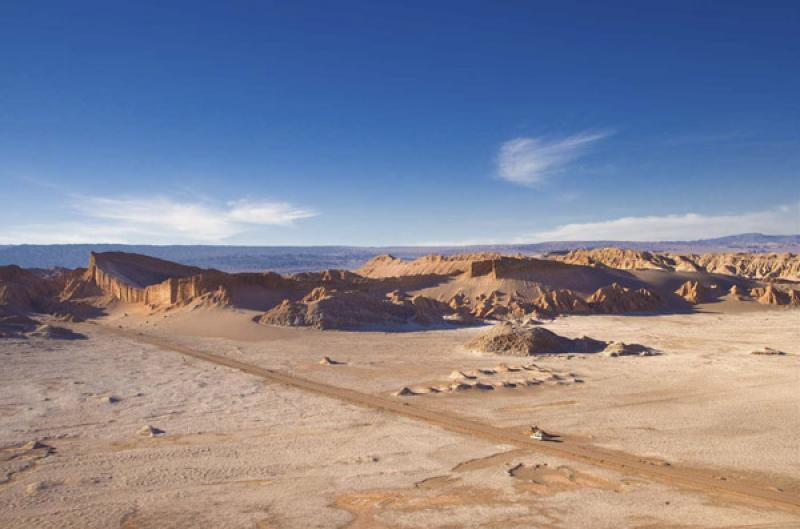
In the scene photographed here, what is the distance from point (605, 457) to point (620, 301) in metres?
27.6

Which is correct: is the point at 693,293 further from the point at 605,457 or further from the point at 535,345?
the point at 605,457

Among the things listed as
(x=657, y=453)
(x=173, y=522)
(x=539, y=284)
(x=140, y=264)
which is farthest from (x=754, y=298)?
(x=140, y=264)

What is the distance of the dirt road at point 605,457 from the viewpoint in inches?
283

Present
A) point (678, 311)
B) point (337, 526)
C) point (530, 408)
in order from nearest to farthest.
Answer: point (337, 526), point (530, 408), point (678, 311)

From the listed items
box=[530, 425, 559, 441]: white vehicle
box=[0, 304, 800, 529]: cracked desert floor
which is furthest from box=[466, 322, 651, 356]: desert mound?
box=[530, 425, 559, 441]: white vehicle

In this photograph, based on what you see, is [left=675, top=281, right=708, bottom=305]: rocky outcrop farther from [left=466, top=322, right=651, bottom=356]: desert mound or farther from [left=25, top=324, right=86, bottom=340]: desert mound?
[left=25, top=324, right=86, bottom=340]: desert mound

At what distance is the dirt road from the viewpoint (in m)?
7.18

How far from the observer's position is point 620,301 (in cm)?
3447

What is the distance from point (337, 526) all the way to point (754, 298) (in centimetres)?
4004

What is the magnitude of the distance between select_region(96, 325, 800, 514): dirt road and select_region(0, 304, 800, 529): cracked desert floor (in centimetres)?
4

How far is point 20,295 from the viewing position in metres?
39.0

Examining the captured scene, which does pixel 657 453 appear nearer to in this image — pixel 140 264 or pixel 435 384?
pixel 435 384

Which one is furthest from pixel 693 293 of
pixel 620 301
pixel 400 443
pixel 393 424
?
pixel 400 443

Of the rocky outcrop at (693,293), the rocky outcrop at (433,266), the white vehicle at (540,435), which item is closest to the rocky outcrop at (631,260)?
the rocky outcrop at (433,266)
